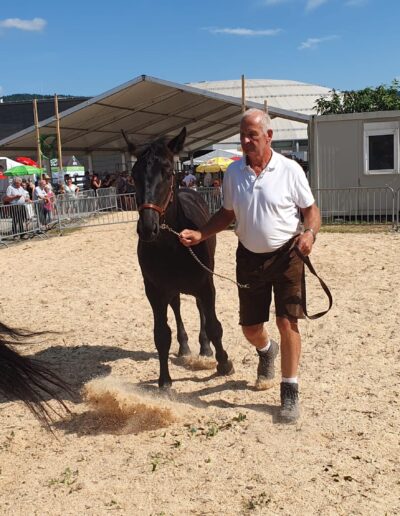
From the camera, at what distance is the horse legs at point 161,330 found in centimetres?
429

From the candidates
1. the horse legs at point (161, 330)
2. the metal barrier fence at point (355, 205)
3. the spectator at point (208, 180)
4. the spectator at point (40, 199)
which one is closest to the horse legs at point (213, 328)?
the horse legs at point (161, 330)

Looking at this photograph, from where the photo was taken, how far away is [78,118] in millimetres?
18438

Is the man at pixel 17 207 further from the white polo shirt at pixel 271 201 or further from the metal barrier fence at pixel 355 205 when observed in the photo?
the white polo shirt at pixel 271 201

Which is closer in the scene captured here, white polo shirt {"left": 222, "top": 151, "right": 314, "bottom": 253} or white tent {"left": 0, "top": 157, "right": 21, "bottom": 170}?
white polo shirt {"left": 222, "top": 151, "right": 314, "bottom": 253}

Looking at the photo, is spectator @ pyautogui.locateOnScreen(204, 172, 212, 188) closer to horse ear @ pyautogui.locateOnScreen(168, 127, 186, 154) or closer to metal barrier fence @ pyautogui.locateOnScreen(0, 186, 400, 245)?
metal barrier fence @ pyautogui.locateOnScreen(0, 186, 400, 245)

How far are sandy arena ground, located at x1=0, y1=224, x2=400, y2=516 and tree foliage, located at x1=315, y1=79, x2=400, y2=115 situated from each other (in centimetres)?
2399

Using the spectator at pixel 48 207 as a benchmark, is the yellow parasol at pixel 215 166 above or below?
above

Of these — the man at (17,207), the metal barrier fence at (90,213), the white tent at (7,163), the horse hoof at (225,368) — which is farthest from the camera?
the white tent at (7,163)

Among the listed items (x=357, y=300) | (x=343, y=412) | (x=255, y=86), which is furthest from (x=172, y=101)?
(x=255, y=86)

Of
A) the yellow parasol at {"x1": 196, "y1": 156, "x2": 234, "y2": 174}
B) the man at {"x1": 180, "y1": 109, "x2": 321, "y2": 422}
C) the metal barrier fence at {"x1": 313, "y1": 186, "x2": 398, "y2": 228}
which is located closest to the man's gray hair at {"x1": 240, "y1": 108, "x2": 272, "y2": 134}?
the man at {"x1": 180, "y1": 109, "x2": 321, "y2": 422}

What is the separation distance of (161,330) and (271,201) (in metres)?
1.50

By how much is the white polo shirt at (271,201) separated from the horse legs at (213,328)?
94 centimetres

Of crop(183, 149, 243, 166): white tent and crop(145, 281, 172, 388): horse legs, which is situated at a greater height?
crop(183, 149, 243, 166): white tent

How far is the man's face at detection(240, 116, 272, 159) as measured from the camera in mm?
3475
